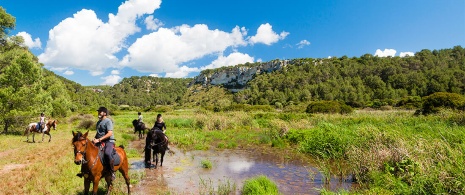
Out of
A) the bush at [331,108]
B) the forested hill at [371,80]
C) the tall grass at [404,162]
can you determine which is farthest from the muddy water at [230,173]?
the forested hill at [371,80]

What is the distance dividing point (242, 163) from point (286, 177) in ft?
11.4

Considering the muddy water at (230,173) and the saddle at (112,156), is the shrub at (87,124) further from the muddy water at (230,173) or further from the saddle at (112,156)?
the saddle at (112,156)

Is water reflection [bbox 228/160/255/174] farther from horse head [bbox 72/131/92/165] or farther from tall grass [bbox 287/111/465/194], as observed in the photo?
horse head [bbox 72/131/92/165]

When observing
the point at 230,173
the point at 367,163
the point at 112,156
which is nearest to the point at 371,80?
the point at 367,163

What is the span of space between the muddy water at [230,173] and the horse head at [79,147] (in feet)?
9.04

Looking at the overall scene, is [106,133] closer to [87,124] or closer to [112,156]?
[112,156]

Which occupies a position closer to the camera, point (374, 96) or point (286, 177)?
point (286, 177)

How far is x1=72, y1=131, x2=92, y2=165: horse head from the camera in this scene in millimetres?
6193

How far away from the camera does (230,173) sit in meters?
Result: 11.5

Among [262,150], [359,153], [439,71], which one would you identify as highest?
[439,71]

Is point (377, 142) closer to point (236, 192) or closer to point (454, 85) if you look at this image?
point (236, 192)

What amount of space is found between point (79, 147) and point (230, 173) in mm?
6704

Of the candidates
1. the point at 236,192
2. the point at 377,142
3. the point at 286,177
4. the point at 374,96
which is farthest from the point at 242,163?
the point at 374,96

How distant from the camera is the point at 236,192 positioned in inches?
341
